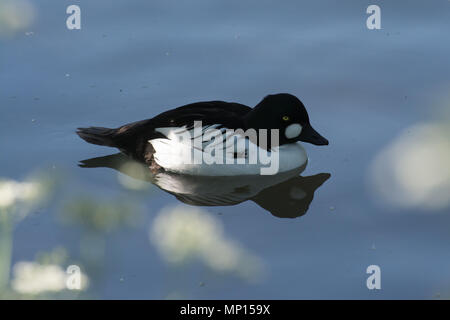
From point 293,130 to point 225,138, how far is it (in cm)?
73

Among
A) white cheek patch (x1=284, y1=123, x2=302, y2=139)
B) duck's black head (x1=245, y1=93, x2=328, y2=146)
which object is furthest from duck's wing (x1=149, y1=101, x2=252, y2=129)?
white cheek patch (x1=284, y1=123, x2=302, y2=139)

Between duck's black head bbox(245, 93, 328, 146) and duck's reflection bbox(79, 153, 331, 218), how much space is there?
0.33 metres

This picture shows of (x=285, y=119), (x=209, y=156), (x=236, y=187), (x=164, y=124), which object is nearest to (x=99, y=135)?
(x=164, y=124)

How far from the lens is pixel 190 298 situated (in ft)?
18.6

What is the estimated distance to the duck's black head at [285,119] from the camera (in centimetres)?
770

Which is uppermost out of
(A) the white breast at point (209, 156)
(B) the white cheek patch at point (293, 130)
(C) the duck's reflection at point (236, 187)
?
(B) the white cheek patch at point (293, 130)

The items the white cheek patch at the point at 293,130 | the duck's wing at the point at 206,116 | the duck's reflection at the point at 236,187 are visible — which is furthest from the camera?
the white cheek patch at the point at 293,130

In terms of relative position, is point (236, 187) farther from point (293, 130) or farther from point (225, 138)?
point (293, 130)

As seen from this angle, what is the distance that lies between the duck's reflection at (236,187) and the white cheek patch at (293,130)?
1.09 feet

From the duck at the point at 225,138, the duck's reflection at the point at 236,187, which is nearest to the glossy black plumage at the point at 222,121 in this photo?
the duck at the point at 225,138

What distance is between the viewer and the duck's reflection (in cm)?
739

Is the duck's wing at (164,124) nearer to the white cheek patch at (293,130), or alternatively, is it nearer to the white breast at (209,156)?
the white breast at (209,156)

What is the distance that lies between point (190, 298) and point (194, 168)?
7.31 feet

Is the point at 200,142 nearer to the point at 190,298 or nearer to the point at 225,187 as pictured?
the point at 225,187
